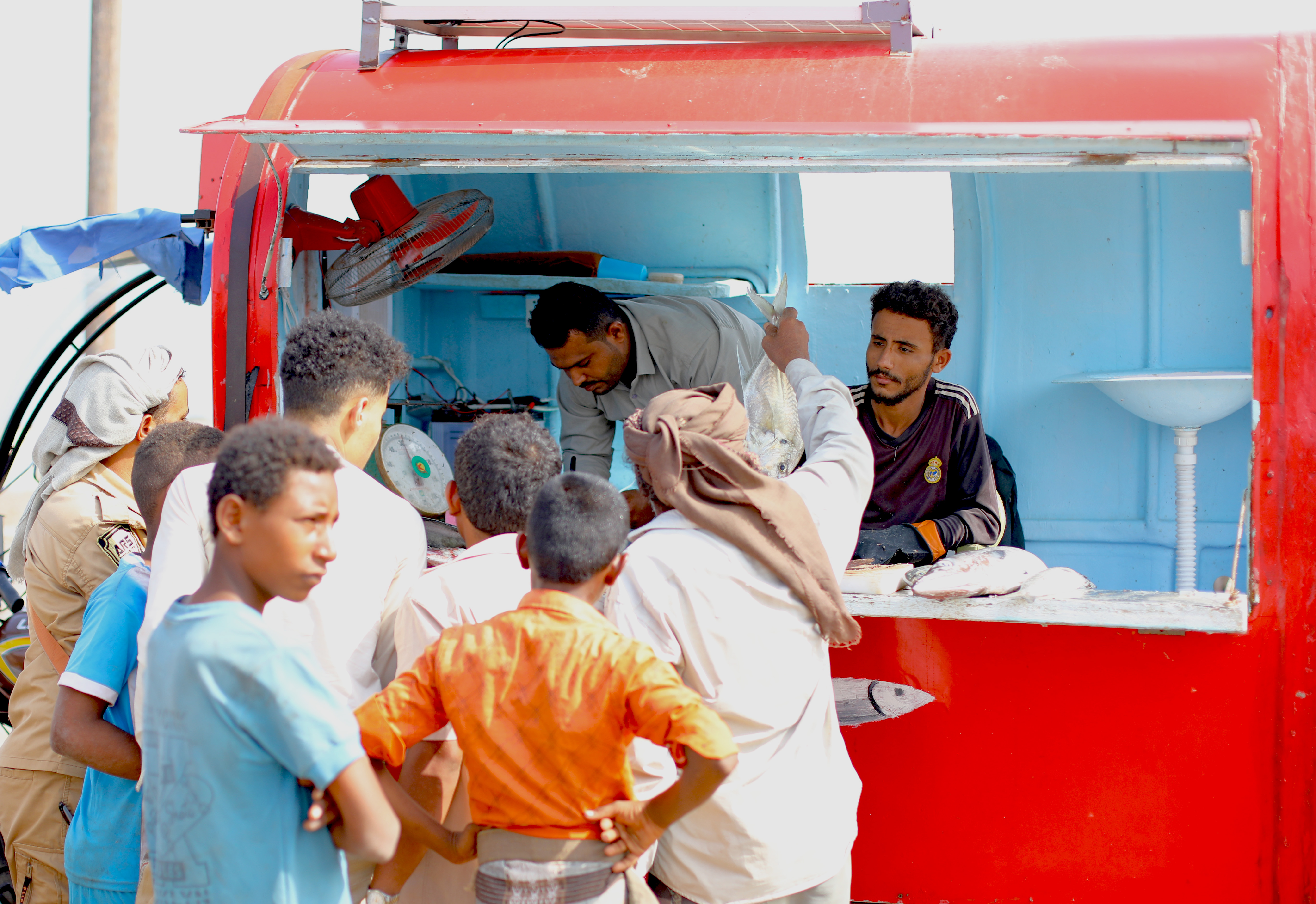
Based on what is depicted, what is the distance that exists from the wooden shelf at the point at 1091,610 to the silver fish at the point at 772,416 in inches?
25.8

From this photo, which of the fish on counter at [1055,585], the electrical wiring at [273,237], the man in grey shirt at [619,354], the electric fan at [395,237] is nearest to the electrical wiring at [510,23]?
the electric fan at [395,237]

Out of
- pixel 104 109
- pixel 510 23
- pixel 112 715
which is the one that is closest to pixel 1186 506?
pixel 510 23

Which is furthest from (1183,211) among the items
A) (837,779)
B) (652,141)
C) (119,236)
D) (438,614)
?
(119,236)

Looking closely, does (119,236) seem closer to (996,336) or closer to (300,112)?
(300,112)

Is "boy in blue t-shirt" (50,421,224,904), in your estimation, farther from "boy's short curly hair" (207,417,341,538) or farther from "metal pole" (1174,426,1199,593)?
"metal pole" (1174,426,1199,593)

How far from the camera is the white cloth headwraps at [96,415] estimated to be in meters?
2.98

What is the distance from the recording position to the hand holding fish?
3.01 m

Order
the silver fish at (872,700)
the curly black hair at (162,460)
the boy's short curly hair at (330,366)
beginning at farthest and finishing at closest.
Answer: the silver fish at (872,700)
the curly black hair at (162,460)
the boy's short curly hair at (330,366)

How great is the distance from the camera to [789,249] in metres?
5.43

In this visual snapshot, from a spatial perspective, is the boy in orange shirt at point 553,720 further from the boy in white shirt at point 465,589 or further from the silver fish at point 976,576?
the silver fish at point 976,576

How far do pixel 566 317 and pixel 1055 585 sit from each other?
6.59ft

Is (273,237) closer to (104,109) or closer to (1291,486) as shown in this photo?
(1291,486)

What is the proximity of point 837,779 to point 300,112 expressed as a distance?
2.45 m

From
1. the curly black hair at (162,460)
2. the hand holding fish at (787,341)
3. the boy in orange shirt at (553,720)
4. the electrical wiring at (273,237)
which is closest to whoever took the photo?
→ the boy in orange shirt at (553,720)
